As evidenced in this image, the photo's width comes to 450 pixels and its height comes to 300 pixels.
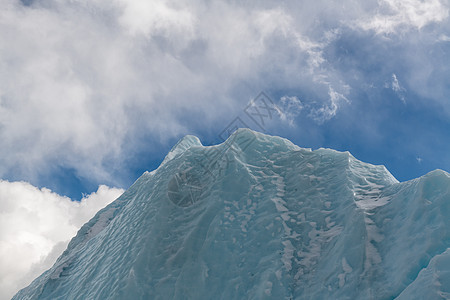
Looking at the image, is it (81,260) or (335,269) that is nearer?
(335,269)

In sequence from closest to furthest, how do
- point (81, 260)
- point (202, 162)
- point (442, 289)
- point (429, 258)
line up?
Answer: point (442, 289) < point (429, 258) < point (202, 162) < point (81, 260)

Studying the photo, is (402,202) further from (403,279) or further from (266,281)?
(266,281)

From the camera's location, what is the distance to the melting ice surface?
43.0 ft

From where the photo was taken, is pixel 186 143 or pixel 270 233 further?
pixel 186 143

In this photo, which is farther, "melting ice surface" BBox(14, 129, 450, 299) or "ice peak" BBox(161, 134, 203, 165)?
"ice peak" BBox(161, 134, 203, 165)

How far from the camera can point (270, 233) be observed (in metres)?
17.3

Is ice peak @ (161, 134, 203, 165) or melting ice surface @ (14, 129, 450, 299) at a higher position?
ice peak @ (161, 134, 203, 165)

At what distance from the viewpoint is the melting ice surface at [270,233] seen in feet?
→ 43.0

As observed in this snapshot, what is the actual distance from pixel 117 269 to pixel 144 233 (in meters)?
2.31

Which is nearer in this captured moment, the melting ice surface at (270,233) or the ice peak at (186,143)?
the melting ice surface at (270,233)

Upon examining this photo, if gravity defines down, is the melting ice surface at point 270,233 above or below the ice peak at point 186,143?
below

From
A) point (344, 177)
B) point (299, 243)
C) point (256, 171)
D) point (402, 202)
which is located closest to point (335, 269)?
point (299, 243)

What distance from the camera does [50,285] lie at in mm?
24328

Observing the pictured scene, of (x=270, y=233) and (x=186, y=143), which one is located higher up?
(x=186, y=143)
